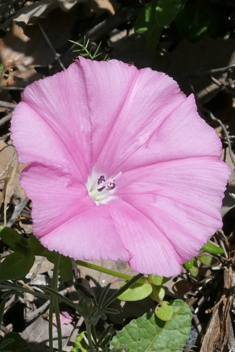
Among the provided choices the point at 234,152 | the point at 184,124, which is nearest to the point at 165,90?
the point at 184,124

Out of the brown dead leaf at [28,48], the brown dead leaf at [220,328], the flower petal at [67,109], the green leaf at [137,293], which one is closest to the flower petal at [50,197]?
the flower petal at [67,109]

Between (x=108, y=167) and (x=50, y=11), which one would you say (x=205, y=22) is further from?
(x=108, y=167)

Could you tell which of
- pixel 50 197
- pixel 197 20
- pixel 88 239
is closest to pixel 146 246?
pixel 88 239

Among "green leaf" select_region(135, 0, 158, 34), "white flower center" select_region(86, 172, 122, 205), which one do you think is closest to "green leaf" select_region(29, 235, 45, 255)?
"white flower center" select_region(86, 172, 122, 205)

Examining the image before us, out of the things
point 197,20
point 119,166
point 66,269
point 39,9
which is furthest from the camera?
point 39,9

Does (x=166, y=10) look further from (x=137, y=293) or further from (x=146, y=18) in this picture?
(x=137, y=293)

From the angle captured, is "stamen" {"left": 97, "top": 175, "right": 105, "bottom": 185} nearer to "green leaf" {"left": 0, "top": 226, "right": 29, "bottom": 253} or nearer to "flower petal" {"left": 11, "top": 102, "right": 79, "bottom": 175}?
"flower petal" {"left": 11, "top": 102, "right": 79, "bottom": 175}

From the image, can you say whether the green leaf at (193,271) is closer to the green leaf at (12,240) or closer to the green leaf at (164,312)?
the green leaf at (164,312)
